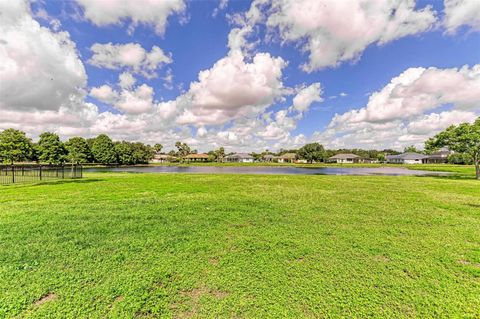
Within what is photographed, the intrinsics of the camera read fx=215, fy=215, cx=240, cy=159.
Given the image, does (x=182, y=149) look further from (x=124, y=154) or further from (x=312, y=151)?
(x=312, y=151)

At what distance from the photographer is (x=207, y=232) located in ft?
20.0

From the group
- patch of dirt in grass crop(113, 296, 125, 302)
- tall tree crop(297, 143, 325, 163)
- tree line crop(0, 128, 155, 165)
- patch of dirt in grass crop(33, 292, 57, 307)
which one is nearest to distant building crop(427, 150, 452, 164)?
tall tree crop(297, 143, 325, 163)

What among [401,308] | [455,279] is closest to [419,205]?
[455,279]

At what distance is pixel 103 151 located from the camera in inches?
2702

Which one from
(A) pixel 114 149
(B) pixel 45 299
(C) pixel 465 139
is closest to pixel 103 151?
(A) pixel 114 149

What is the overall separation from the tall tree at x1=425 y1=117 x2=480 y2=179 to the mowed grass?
22.2 meters

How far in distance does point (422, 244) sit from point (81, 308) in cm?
711

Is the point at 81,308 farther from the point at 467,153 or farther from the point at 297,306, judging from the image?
the point at 467,153

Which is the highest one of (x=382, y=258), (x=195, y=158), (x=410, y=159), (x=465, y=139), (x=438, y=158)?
(x=465, y=139)

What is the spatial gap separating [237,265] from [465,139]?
3082 centimetres

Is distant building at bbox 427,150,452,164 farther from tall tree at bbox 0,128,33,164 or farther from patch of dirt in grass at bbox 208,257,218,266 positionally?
tall tree at bbox 0,128,33,164

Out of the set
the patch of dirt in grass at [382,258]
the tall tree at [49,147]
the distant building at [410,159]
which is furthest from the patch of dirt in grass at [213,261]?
the distant building at [410,159]

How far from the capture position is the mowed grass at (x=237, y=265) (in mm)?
3115

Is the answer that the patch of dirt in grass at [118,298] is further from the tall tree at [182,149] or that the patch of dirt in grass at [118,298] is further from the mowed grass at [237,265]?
the tall tree at [182,149]
